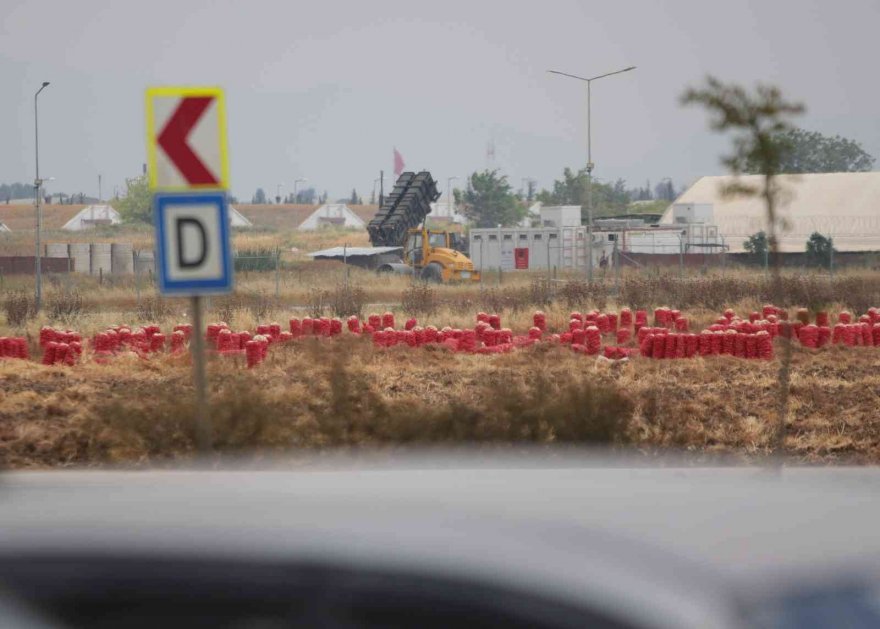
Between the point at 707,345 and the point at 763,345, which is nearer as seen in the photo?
the point at 763,345

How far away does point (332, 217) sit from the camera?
465 ft

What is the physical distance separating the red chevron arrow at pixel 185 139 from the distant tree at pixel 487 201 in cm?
11245

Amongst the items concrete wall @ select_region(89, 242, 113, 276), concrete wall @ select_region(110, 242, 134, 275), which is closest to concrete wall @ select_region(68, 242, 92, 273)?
concrete wall @ select_region(89, 242, 113, 276)

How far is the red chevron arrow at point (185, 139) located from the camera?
866 cm

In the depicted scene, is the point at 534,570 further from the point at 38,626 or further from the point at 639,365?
the point at 639,365

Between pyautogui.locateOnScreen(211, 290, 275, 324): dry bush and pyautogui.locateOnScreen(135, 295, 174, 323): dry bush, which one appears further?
pyautogui.locateOnScreen(135, 295, 174, 323): dry bush

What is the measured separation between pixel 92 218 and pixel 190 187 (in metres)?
109

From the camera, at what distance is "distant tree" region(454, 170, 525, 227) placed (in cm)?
12069

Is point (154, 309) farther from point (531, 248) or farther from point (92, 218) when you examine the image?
point (92, 218)

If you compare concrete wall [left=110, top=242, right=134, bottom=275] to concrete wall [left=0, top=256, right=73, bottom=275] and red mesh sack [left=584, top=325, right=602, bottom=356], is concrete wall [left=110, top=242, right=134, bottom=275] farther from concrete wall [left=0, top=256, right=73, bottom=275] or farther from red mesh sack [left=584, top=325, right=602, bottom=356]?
red mesh sack [left=584, top=325, right=602, bottom=356]

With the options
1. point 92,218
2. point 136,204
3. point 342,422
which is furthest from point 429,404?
point 92,218

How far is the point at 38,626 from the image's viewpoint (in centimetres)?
189

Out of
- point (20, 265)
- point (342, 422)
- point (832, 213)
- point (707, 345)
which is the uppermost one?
point (832, 213)

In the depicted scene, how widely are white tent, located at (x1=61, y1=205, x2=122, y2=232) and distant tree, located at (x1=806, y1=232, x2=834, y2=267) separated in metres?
69.8
